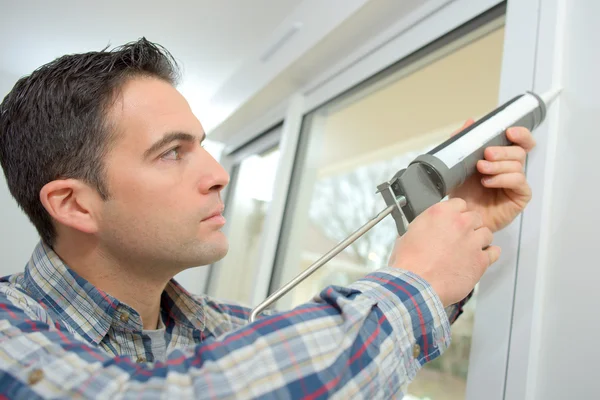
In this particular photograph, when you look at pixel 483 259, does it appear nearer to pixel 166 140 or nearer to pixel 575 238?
pixel 575 238

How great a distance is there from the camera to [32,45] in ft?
6.18

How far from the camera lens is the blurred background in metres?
0.64

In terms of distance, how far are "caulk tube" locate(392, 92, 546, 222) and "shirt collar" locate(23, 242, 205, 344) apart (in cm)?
42

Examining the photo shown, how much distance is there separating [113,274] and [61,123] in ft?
0.81

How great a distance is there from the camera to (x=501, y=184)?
611mm

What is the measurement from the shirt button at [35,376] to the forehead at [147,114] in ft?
1.16

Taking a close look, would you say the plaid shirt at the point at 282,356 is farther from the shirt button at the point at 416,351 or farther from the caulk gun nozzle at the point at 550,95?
the caulk gun nozzle at the point at 550,95

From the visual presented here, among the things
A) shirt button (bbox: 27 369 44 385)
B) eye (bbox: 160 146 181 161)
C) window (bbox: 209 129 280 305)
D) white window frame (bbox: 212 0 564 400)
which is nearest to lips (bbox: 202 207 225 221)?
eye (bbox: 160 146 181 161)

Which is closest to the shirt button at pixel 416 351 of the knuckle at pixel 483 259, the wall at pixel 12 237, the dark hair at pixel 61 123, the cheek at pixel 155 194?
the knuckle at pixel 483 259

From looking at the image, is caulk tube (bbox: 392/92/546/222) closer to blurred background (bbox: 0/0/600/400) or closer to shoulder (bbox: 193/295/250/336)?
blurred background (bbox: 0/0/600/400)

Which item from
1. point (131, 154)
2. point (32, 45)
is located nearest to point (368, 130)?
point (131, 154)

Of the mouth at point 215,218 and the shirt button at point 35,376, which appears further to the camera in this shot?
the mouth at point 215,218

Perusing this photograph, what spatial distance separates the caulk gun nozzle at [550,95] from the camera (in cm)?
66

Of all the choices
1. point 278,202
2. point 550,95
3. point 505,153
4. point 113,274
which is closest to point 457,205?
point 505,153
